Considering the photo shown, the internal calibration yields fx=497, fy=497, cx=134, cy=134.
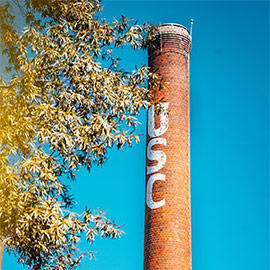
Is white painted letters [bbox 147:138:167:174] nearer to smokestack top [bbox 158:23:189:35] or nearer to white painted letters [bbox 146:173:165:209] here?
white painted letters [bbox 146:173:165:209]

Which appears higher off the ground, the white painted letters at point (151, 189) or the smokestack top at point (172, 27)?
the smokestack top at point (172, 27)

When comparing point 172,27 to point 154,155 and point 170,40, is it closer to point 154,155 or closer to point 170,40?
point 170,40

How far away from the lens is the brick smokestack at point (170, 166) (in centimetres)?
1806

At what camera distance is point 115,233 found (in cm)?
1092

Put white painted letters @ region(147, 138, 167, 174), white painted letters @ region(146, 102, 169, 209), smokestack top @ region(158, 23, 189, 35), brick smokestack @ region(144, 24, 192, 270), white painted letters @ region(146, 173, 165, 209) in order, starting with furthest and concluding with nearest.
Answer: smokestack top @ region(158, 23, 189, 35) < white painted letters @ region(147, 138, 167, 174) < white painted letters @ region(146, 102, 169, 209) < white painted letters @ region(146, 173, 165, 209) < brick smokestack @ region(144, 24, 192, 270)

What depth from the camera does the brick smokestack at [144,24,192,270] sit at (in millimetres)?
18062

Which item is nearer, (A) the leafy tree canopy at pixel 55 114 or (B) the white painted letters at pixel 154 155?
(A) the leafy tree canopy at pixel 55 114

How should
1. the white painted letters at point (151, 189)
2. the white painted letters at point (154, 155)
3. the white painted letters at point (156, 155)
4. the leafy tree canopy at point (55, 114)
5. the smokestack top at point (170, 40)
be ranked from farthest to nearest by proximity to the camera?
the smokestack top at point (170, 40) < the white painted letters at point (156, 155) < the white painted letters at point (154, 155) < the white painted letters at point (151, 189) < the leafy tree canopy at point (55, 114)

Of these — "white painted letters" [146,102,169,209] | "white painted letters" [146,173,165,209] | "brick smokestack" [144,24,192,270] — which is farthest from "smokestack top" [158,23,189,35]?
"white painted letters" [146,173,165,209]

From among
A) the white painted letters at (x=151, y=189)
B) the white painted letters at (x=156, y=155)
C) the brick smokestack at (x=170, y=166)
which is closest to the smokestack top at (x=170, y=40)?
the brick smokestack at (x=170, y=166)

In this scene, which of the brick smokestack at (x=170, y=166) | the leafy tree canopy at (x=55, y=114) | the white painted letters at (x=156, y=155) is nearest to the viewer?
the leafy tree canopy at (x=55, y=114)

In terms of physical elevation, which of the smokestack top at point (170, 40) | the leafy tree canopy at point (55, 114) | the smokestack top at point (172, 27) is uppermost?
the smokestack top at point (172, 27)

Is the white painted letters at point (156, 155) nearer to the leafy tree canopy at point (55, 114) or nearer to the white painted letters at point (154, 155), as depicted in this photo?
the white painted letters at point (154, 155)

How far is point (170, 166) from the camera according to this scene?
19125mm
